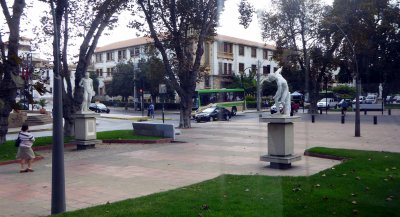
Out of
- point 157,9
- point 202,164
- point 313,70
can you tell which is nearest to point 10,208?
point 202,164

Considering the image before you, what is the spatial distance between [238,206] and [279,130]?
15.3 ft

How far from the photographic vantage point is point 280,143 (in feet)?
35.0

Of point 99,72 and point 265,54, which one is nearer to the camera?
point 265,54

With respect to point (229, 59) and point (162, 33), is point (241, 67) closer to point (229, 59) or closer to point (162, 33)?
point (229, 59)

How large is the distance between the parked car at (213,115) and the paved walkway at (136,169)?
55.7 ft

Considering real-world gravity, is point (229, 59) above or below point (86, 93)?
above

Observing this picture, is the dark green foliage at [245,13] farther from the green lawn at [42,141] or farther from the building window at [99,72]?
the building window at [99,72]

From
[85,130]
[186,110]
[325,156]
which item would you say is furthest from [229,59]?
[325,156]

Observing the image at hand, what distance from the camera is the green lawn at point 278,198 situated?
6137 mm

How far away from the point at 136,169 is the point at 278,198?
204 inches

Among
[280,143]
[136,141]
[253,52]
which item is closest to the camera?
[280,143]

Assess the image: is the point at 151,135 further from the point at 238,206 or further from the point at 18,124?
the point at 18,124

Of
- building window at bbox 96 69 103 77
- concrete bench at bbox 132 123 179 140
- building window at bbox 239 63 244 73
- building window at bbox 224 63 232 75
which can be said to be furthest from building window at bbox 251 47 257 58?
concrete bench at bbox 132 123 179 140

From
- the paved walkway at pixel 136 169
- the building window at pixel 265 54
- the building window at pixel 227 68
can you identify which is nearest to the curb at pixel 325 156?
the paved walkway at pixel 136 169
